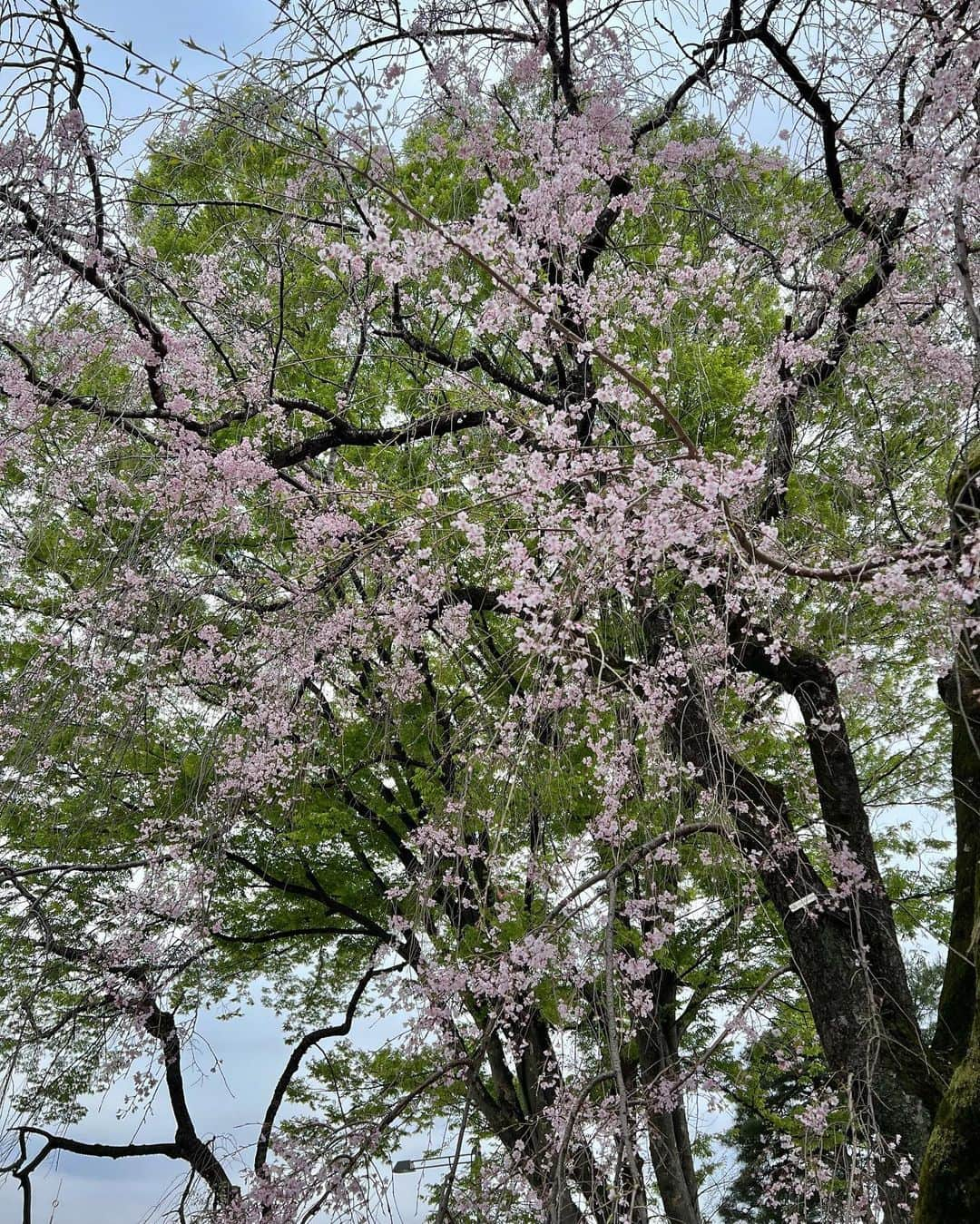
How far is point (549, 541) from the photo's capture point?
3320mm

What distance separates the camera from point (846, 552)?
11.5 feet

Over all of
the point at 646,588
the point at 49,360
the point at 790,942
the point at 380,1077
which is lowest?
the point at 790,942

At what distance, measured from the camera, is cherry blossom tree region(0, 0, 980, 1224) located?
3.40 m

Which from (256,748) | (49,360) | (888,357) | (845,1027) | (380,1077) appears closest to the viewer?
(845,1027)

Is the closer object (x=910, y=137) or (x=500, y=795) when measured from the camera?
(x=910, y=137)

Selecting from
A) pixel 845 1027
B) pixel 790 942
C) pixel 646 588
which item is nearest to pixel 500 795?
pixel 646 588

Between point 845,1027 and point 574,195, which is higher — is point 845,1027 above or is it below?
below

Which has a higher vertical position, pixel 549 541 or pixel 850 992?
pixel 549 541

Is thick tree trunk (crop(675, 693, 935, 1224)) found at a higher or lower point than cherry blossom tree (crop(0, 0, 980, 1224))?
lower

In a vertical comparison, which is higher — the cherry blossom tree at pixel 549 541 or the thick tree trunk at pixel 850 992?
the cherry blossom tree at pixel 549 541

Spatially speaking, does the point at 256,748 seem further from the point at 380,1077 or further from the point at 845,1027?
the point at 380,1077

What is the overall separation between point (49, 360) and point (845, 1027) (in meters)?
6.33

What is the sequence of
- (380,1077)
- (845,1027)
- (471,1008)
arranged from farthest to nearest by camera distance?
(380,1077), (471,1008), (845,1027)

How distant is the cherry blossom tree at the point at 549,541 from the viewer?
134 inches
